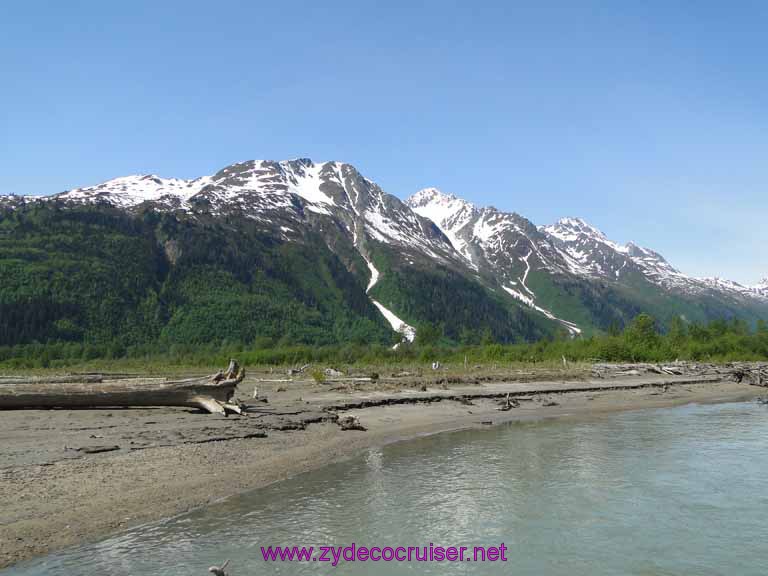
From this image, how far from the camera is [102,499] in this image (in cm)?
1591

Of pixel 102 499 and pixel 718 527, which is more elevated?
pixel 102 499

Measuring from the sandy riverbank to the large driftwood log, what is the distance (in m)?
0.77

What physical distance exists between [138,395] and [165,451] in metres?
9.35

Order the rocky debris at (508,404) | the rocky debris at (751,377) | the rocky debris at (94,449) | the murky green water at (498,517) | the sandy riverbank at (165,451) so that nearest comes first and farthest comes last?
the murky green water at (498,517), the sandy riverbank at (165,451), the rocky debris at (94,449), the rocky debris at (508,404), the rocky debris at (751,377)

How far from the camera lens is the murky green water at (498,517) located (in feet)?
45.0

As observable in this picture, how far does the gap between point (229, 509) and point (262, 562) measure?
372cm

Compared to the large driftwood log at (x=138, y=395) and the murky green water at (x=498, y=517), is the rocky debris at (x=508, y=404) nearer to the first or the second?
the murky green water at (x=498, y=517)

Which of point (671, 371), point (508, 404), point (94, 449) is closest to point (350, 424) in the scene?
point (94, 449)

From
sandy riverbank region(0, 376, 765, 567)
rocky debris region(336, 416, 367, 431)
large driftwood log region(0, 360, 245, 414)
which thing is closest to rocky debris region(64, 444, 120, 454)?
→ sandy riverbank region(0, 376, 765, 567)

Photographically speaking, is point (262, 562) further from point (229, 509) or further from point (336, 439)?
point (336, 439)

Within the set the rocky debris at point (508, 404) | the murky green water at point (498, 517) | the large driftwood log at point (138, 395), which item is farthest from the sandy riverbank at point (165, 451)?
the murky green water at point (498, 517)

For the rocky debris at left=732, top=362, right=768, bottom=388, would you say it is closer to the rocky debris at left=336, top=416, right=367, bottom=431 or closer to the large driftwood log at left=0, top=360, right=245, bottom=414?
the rocky debris at left=336, top=416, right=367, bottom=431

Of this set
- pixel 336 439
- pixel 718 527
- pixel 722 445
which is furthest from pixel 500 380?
pixel 718 527

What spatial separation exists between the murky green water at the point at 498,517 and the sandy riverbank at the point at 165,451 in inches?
45.0
